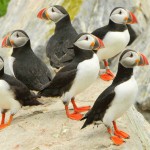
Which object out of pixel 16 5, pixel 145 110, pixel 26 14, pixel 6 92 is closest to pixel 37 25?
pixel 26 14

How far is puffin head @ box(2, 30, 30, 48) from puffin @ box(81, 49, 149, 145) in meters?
2.19

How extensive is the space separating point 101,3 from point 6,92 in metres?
4.65

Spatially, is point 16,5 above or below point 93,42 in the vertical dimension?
below

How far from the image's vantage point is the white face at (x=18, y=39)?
9.66 m

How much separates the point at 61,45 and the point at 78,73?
178 centimetres

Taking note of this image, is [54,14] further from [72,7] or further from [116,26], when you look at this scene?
[72,7]

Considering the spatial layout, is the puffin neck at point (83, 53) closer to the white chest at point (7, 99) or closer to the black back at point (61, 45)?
the black back at point (61, 45)

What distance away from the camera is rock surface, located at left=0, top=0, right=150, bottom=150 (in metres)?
7.98

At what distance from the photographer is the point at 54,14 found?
35.6ft

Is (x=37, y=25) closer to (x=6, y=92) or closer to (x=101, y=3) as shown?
(x=101, y=3)

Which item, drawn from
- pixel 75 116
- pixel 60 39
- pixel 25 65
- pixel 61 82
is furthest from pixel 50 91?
pixel 60 39

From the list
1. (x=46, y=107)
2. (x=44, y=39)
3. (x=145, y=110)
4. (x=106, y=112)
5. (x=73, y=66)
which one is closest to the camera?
(x=106, y=112)

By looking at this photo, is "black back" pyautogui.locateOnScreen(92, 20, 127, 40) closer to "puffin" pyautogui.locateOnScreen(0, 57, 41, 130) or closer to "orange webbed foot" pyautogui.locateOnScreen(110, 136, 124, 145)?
Result: "puffin" pyautogui.locateOnScreen(0, 57, 41, 130)

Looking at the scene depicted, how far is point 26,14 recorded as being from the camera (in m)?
13.9
